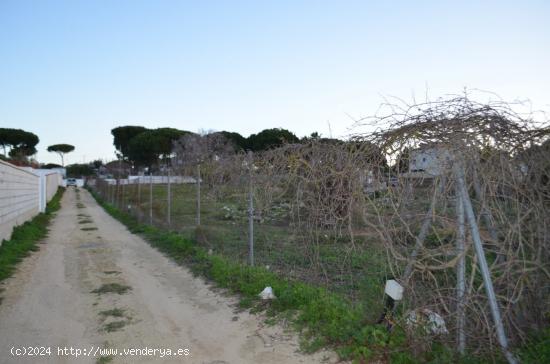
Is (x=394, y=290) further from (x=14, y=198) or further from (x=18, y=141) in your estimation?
(x=18, y=141)

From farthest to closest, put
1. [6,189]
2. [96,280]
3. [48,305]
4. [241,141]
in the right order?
[241,141] → [6,189] → [96,280] → [48,305]

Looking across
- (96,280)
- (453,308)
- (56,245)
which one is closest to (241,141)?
(56,245)

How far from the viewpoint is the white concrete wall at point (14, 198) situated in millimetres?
9539

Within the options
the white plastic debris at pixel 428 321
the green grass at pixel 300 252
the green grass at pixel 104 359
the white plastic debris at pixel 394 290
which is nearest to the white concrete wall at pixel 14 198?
the green grass at pixel 300 252

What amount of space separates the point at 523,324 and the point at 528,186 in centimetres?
110

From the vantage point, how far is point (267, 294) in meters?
5.16

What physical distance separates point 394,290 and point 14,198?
11203 millimetres

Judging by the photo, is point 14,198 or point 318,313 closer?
point 318,313

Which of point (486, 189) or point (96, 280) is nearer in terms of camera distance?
point (486, 189)

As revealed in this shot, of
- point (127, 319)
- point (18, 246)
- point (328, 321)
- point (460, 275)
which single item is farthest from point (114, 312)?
point (18, 246)

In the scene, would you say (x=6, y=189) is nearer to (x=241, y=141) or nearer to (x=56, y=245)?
(x=56, y=245)

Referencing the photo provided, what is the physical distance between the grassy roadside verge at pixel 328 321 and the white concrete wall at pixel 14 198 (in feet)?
18.3

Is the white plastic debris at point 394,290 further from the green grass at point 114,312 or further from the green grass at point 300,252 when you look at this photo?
the green grass at point 114,312

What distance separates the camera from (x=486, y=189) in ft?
10.4
